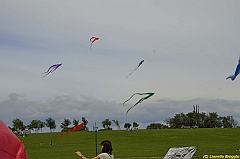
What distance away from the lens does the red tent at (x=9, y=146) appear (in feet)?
20.2

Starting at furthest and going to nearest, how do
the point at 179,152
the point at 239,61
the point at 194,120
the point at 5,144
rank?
1. the point at 194,120
2. the point at 239,61
3. the point at 179,152
4. the point at 5,144

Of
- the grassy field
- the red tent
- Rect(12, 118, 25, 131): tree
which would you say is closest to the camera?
the red tent

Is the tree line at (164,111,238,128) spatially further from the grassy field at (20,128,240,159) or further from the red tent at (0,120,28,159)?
the red tent at (0,120,28,159)

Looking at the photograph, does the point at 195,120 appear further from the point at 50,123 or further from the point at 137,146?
the point at 137,146

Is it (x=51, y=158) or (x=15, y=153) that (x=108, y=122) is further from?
(x=15, y=153)

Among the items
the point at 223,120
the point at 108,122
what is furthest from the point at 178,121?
the point at 108,122

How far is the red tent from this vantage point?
242 inches

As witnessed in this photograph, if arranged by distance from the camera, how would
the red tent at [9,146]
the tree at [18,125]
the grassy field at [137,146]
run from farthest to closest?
1. the tree at [18,125]
2. the grassy field at [137,146]
3. the red tent at [9,146]

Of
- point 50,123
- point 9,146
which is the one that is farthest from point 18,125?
point 9,146

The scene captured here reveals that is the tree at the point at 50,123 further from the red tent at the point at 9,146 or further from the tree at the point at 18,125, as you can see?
the red tent at the point at 9,146

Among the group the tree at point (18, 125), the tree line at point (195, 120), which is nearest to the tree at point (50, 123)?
the tree at point (18, 125)

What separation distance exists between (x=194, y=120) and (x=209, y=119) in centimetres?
422

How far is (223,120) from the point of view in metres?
104

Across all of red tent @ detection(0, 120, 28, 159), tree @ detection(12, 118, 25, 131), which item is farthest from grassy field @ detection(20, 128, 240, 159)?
tree @ detection(12, 118, 25, 131)
